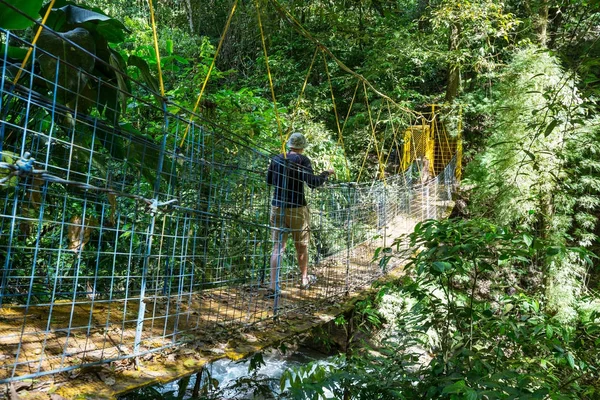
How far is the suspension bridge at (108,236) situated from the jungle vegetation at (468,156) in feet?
0.59

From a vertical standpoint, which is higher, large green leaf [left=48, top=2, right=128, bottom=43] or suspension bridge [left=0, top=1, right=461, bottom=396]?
large green leaf [left=48, top=2, right=128, bottom=43]

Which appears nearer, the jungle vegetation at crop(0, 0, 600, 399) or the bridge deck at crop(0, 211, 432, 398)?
the bridge deck at crop(0, 211, 432, 398)

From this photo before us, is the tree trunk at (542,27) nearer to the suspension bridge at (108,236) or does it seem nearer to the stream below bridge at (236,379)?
the suspension bridge at (108,236)

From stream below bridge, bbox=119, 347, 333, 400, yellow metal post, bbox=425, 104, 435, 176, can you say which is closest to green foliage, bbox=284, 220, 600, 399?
stream below bridge, bbox=119, 347, 333, 400

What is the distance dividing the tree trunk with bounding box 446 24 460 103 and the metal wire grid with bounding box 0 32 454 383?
3.58 m

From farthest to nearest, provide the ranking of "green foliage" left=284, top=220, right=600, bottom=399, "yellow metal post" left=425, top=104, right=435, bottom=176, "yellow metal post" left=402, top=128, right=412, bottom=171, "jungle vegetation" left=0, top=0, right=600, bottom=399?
"yellow metal post" left=425, top=104, right=435, bottom=176, "yellow metal post" left=402, top=128, right=412, bottom=171, "jungle vegetation" left=0, top=0, right=600, bottom=399, "green foliage" left=284, top=220, right=600, bottom=399

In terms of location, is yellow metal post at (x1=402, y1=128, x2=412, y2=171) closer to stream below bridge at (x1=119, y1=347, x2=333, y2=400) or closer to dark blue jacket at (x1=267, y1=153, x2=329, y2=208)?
stream below bridge at (x1=119, y1=347, x2=333, y2=400)

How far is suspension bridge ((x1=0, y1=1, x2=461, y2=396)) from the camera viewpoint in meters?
1.02

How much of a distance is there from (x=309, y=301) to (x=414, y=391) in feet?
2.89

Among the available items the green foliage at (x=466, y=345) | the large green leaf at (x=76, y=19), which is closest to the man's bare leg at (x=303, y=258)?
the green foliage at (x=466, y=345)

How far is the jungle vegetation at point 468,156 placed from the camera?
1.33 meters

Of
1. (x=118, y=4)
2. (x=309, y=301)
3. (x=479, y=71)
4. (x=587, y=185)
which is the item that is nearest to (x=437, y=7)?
(x=479, y=71)

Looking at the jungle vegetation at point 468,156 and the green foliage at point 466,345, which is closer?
the green foliage at point 466,345

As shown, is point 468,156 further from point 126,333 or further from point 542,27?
point 126,333
